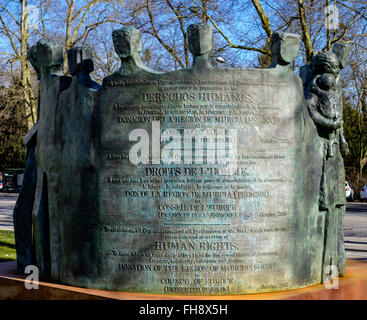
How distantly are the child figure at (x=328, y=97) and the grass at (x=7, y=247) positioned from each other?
7.58 m

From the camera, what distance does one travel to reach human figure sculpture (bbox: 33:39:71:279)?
7059 millimetres

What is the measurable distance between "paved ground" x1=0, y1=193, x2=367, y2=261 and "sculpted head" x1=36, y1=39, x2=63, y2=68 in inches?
291

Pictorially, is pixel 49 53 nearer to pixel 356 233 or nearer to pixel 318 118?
pixel 318 118

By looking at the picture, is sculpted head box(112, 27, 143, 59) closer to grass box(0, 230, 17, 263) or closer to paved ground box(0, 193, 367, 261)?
grass box(0, 230, 17, 263)

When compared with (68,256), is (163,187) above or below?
above

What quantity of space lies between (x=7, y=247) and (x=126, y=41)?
8777 millimetres

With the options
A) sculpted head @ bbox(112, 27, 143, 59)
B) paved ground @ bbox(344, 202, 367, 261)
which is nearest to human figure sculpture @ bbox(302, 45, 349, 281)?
sculpted head @ bbox(112, 27, 143, 59)

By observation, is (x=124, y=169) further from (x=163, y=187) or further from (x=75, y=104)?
(x=75, y=104)

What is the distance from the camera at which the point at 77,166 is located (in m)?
6.77
